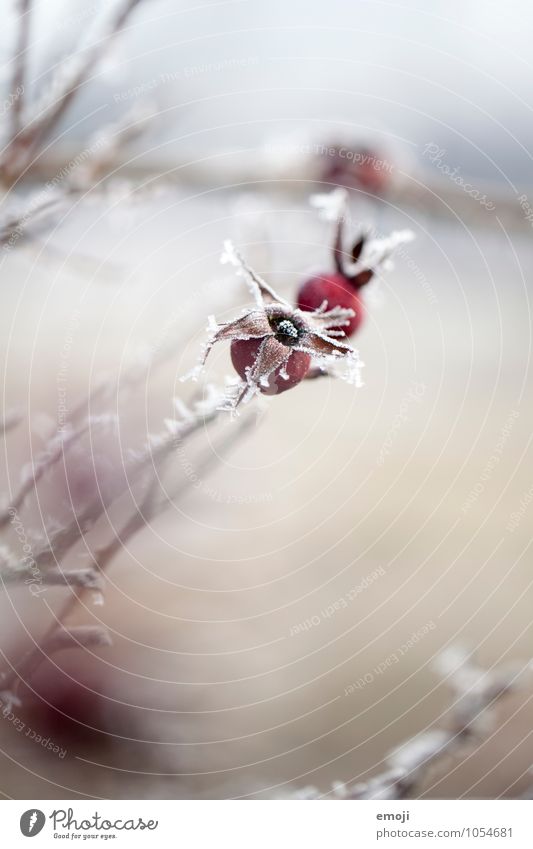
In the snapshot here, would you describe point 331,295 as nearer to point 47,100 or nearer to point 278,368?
point 278,368

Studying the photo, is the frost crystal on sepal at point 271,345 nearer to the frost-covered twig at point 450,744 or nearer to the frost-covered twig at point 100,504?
the frost-covered twig at point 100,504

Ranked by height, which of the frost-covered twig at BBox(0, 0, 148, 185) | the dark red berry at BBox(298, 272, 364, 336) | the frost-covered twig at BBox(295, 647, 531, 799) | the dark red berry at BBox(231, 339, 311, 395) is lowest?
the frost-covered twig at BBox(295, 647, 531, 799)

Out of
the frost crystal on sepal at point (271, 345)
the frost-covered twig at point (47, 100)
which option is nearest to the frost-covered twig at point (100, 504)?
the frost crystal on sepal at point (271, 345)

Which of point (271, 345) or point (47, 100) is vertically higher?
point (47, 100)

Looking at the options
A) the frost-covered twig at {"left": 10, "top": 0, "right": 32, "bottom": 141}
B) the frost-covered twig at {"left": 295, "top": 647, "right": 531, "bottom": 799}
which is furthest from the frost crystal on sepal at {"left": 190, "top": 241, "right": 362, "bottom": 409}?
the frost-covered twig at {"left": 295, "top": 647, "right": 531, "bottom": 799}

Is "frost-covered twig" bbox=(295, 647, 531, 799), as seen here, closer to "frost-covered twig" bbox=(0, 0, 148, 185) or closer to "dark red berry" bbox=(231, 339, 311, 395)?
"dark red berry" bbox=(231, 339, 311, 395)

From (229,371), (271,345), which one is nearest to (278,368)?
(271,345)
